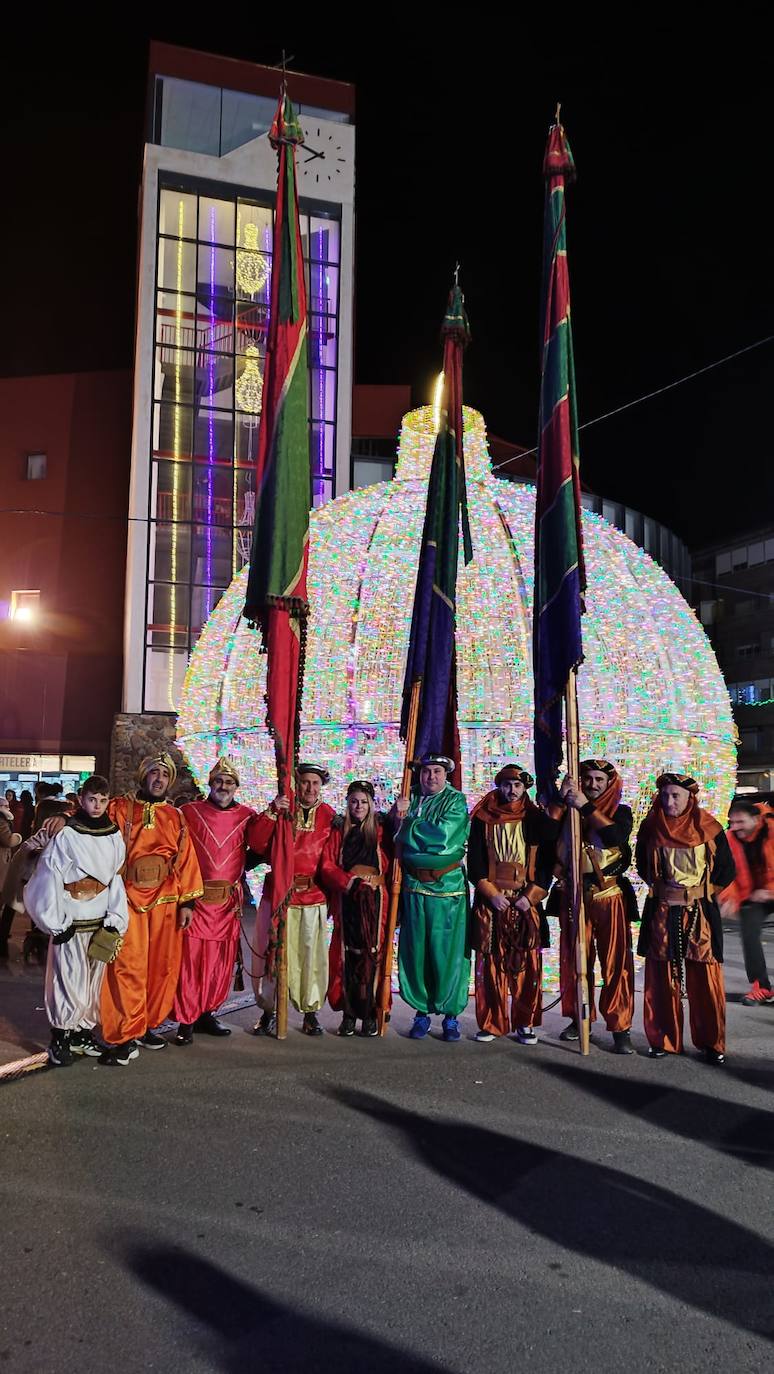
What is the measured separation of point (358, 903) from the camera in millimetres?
5438

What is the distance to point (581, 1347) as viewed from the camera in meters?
2.20

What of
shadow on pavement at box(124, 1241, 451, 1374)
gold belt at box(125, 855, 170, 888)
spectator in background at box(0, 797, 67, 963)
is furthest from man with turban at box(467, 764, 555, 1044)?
spectator in background at box(0, 797, 67, 963)

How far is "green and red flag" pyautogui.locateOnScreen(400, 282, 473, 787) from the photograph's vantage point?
5754 mm

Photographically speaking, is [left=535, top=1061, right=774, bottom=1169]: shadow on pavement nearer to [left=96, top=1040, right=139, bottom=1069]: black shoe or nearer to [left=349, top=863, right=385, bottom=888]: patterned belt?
[left=349, top=863, right=385, bottom=888]: patterned belt

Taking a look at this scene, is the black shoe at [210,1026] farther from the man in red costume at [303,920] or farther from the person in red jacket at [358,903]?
the person in red jacket at [358,903]

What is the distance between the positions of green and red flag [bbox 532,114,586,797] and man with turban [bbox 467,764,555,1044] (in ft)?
0.73

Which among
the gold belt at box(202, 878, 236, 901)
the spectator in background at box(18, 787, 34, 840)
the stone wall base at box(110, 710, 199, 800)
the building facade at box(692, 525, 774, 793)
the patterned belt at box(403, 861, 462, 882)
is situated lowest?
the gold belt at box(202, 878, 236, 901)

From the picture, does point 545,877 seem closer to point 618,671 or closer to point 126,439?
point 618,671

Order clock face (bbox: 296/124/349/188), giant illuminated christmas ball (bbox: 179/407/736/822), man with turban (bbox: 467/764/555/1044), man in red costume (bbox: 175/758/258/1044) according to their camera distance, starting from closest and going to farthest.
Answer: man in red costume (bbox: 175/758/258/1044) → man with turban (bbox: 467/764/555/1044) → giant illuminated christmas ball (bbox: 179/407/736/822) → clock face (bbox: 296/124/349/188)

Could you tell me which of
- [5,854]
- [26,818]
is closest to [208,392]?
[26,818]

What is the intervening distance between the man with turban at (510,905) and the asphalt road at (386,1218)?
1.88 feet

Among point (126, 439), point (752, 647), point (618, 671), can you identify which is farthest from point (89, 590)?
point (752, 647)

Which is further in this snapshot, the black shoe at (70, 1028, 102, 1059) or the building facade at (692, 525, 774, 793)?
the building facade at (692, 525, 774, 793)

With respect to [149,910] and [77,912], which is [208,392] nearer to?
[149,910]
